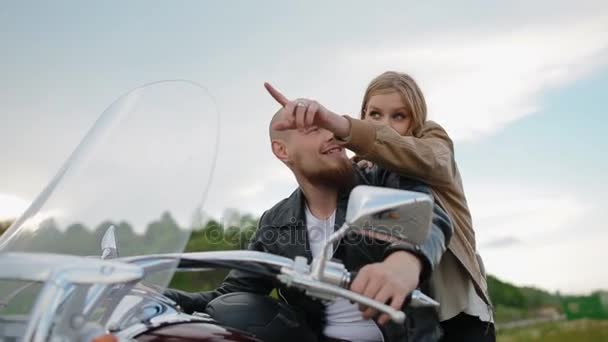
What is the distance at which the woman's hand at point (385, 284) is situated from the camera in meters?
1.57

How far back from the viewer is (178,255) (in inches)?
62.5

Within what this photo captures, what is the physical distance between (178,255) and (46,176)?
0.53 metres

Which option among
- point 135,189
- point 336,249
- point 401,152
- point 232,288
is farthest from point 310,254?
point 135,189

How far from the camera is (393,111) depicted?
316 centimetres

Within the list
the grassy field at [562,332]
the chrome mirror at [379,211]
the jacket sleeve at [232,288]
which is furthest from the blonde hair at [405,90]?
the grassy field at [562,332]

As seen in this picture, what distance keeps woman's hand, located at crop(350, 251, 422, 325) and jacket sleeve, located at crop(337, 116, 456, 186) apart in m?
0.58

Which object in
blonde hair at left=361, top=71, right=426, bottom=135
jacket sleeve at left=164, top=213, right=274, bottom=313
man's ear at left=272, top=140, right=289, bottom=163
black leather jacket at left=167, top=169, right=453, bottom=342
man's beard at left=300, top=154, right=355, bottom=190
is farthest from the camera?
blonde hair at left=361, top=71, right=426, bottom=135

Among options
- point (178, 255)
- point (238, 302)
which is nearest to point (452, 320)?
point (238, 302)

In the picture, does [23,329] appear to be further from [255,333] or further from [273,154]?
[273,154]

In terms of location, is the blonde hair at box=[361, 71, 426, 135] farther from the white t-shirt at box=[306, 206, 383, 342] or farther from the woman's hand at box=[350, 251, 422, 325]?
the woman's hand at box=[350, 251, 422, 325]

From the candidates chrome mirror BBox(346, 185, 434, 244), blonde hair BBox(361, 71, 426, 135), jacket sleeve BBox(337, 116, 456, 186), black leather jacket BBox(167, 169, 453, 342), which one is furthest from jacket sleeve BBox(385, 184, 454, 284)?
blonde hair BBox(361, 71, 426, 135)

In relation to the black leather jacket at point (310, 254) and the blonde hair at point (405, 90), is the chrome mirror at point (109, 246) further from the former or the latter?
the blonde hair at point (405, 90)

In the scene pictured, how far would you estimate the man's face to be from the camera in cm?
253

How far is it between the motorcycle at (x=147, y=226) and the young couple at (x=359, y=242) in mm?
266
